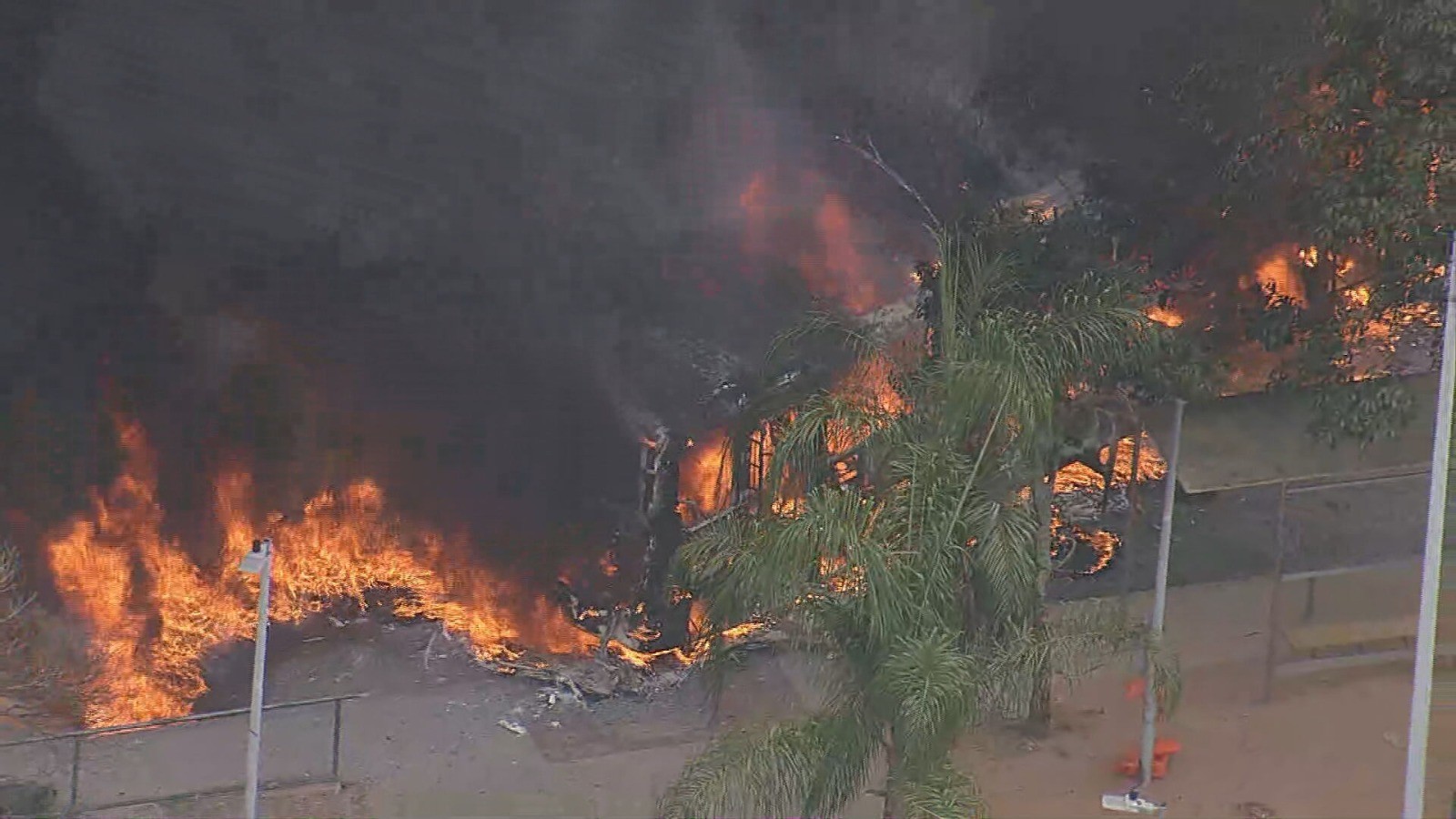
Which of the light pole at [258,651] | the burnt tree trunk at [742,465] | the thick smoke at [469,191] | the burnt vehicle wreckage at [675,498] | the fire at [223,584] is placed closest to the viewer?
the light pole at [258,651]

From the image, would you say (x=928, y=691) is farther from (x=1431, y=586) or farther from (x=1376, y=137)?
(x=1376, y=137)

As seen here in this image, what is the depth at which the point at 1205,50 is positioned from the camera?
11.8 meters

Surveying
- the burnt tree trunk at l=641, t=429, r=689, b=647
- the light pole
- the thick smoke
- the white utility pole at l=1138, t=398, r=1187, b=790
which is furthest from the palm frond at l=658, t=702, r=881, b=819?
the thick smoke

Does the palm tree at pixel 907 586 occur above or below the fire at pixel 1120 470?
below

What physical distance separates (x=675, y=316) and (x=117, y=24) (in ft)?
14.7

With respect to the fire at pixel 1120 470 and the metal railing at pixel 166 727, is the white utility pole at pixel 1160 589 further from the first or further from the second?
the metal railing at pixel 166 727

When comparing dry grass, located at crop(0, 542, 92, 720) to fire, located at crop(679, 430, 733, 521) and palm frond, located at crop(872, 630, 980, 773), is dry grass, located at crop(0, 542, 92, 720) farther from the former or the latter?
palm frond, located at crop(872, 630, 980, 773)

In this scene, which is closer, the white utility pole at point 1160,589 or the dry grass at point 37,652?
the white utility pole at point 1160,589

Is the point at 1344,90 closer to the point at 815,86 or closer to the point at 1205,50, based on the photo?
the point at 1205,50

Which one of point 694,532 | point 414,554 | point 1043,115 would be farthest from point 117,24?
point 1043,115

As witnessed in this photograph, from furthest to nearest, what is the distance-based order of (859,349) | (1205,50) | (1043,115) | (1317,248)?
1. (1043,115)
2. (1205,50)
3. (1317,248)
4. (859,349)

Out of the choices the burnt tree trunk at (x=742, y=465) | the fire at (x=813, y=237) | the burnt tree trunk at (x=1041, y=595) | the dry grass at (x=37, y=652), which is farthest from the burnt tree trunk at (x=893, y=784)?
the dry grass at (x=37, y=652)

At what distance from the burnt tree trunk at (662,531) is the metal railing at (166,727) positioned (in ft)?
8.51

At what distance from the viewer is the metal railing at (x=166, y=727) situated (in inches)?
402
